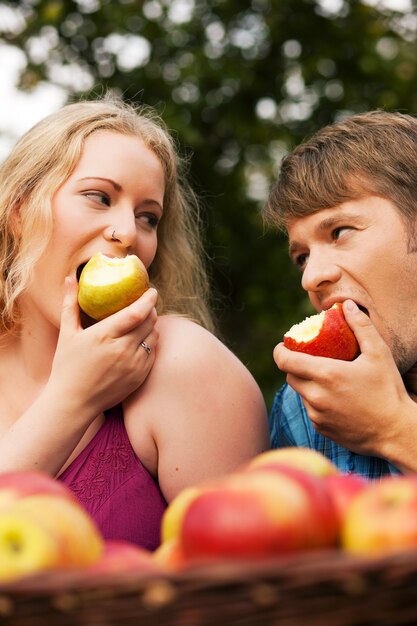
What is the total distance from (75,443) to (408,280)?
104cm

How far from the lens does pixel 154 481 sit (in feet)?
7.65

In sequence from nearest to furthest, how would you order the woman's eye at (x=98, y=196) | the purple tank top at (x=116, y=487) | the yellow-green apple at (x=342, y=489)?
the yellow-green apple at (x=342, y=489) → the purple tank top at (x=116, y=487) → the woman's eye at (x=98, y=196)

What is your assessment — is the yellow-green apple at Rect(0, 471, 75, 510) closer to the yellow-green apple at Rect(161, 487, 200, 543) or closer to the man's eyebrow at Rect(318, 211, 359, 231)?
the yellow-green apple at Rect(161, 487, 200, 543)

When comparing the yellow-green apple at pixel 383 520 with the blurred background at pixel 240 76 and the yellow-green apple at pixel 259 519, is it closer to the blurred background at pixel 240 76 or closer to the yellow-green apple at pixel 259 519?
the yellow-green apple at pixel 259 519

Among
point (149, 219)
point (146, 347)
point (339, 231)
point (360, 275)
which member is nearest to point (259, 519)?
point (146, 347)

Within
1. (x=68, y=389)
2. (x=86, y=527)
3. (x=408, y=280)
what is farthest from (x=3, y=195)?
(x=86, y=527)

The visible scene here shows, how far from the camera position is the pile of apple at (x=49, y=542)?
1001 millimetres

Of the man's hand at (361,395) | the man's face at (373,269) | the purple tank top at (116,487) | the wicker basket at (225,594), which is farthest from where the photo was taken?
the man's face at (373,269)

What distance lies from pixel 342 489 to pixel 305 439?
1549 mm

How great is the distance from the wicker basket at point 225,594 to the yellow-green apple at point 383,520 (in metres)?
0.06

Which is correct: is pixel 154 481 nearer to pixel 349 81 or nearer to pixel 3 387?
pixel 3 387

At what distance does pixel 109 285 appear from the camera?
7.45ft

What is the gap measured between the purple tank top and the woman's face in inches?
16.9

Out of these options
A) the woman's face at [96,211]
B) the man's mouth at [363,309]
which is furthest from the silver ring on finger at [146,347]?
the man's mouth at [363,309]
